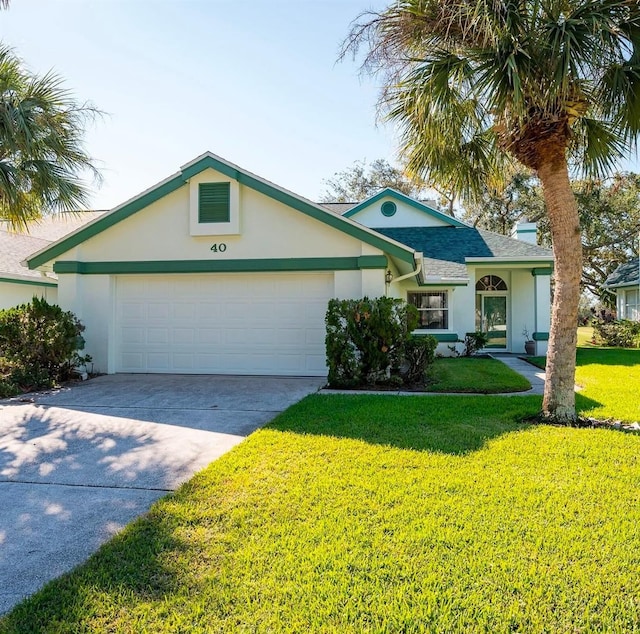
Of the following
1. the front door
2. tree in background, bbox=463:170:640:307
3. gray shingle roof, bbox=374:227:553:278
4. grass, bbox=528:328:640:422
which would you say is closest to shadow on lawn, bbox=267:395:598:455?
grass, bbox=528:328:640:422

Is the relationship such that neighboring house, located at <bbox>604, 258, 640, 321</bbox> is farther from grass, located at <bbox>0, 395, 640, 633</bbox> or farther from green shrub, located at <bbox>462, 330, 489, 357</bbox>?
grass, located at <bbox>0, 395, 640, 633</bbox>

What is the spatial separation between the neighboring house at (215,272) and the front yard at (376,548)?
549 cm

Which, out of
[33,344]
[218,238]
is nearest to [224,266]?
[218,238]

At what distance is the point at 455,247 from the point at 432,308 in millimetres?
2755

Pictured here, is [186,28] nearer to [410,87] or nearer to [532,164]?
[410,87]

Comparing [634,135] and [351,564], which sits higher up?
[634,135]

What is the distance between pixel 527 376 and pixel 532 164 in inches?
238

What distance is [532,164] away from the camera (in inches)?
267

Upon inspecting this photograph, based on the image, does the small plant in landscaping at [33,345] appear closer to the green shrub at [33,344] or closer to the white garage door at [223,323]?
the green shrub at [33,344]

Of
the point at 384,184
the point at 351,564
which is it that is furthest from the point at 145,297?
the point at 384,184

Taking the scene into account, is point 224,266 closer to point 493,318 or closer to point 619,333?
point 493,318

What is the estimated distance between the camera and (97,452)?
17.7ft

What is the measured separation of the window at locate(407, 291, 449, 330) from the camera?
51.5 ft

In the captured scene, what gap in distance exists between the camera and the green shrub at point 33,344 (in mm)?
9383
